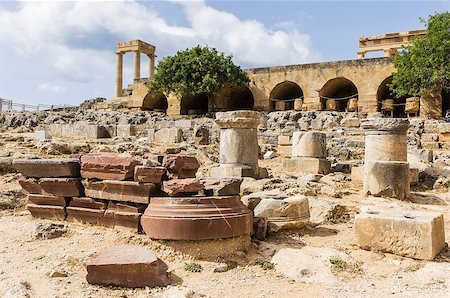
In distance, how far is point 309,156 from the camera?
12039mm

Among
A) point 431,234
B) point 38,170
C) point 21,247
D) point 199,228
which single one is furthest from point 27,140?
point 431,234

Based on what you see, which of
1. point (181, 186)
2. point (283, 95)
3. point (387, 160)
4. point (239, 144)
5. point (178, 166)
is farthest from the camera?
point (283, 95)

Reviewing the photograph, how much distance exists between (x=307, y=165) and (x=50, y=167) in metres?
7.40

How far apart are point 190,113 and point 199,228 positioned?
25.9 metres

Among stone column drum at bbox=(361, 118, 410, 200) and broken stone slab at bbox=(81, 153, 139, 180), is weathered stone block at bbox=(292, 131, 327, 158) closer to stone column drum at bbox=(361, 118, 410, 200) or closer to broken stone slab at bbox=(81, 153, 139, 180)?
stone column drum at bbox=(361, 118, 410, 200)

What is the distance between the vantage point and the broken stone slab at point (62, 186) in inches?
234

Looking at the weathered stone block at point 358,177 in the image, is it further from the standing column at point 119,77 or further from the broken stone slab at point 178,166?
the standing column at point 119,77

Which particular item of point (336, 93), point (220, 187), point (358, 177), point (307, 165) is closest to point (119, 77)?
point (336, 93)

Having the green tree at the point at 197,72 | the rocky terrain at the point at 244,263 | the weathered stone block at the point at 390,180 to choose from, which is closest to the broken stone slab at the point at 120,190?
the rocky terrain at the point at 244,263

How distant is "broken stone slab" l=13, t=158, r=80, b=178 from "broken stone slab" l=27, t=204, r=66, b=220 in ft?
1.41

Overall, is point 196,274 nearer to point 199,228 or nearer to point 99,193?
point 199,228

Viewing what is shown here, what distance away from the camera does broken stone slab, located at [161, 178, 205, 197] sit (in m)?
5.21

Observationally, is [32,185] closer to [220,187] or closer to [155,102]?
[220,187]

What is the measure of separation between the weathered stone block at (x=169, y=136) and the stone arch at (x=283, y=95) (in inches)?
449
